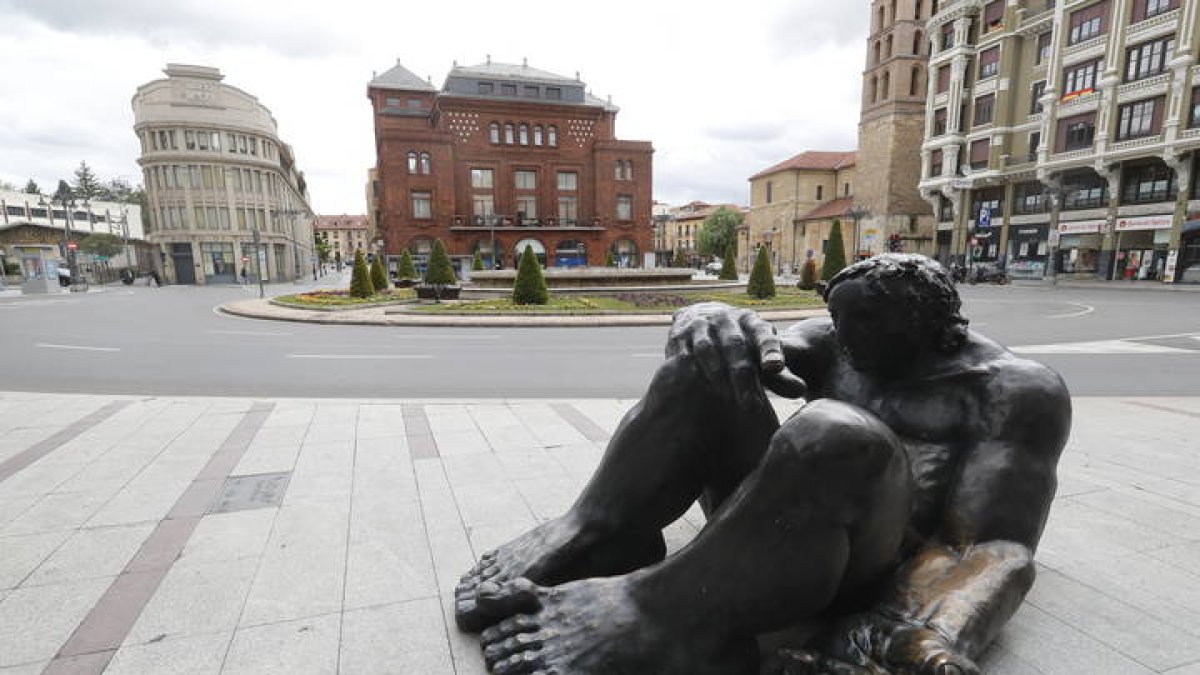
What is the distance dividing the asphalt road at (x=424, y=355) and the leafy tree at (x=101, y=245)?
4035 centimetres

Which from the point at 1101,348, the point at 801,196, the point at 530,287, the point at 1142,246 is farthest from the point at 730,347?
the point at 801,196

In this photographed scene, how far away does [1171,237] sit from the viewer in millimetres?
28438

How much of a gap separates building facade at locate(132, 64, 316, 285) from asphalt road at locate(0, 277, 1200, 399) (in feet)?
102

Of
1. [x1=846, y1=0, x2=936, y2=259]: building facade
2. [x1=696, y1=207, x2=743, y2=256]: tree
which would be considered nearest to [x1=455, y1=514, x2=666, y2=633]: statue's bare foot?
[x1=846, y1=0, x2=936, y2=259]: building facade

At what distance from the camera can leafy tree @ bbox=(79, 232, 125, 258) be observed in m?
48.6

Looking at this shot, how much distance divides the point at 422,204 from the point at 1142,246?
44568mm

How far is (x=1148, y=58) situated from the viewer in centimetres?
2889

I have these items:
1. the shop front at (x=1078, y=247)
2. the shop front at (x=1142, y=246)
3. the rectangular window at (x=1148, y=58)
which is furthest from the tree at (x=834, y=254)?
the rectangular window at (x=1148, y=58)

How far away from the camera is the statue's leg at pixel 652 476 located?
6.01 feet

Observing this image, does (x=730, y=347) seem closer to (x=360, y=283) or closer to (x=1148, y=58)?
(x=360, y=283)

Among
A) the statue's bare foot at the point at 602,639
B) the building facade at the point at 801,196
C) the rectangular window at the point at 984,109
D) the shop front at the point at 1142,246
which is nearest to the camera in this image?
the statue's bare foot at the point at 602,639

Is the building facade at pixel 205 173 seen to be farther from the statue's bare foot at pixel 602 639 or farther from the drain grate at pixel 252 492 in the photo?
the statue's bare foot at pixel 602 639

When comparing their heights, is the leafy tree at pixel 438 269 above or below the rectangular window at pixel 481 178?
below

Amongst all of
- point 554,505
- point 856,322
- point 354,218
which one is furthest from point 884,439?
point 354,218
